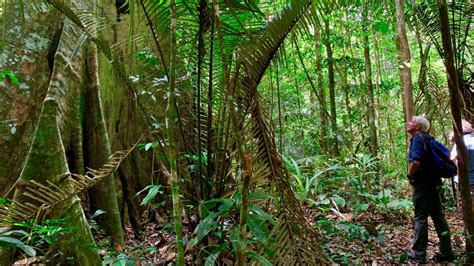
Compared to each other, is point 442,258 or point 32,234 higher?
point 32,234

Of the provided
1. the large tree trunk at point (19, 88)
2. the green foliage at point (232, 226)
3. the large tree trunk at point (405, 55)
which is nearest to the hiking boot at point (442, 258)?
the large tree trunk at point (405, 55)

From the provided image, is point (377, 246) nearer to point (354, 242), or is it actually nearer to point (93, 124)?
point (354, 242)

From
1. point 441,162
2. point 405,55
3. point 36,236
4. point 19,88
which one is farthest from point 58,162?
point 405,55

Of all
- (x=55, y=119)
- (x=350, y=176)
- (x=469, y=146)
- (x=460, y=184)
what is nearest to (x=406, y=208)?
(x=350, y=176)

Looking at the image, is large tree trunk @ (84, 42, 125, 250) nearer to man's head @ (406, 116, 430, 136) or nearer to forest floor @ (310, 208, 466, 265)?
forest floor @ (310, 208, 466, 265)

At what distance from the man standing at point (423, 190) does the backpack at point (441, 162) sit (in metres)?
0.03

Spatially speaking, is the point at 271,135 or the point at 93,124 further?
the point at 93,124

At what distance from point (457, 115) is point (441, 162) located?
35.0 inches

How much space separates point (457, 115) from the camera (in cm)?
332

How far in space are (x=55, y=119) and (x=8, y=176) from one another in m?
0.80

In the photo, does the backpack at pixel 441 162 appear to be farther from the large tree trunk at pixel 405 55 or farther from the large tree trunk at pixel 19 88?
the large tree trunk at pixel 19 88

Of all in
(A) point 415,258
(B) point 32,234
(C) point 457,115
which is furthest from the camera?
(A) point 415,258

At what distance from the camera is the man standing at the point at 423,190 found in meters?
4.07

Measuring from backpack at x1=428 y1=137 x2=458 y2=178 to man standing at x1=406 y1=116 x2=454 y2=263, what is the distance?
34mm
